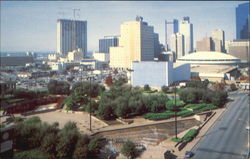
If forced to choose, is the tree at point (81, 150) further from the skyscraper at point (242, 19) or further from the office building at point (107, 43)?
the skyscraper at point (242, 19)

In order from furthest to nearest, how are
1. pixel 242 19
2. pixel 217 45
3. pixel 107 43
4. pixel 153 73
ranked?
pixel 242 19 < pixel 107 43 < pixel 217 45 < pixel 153 73

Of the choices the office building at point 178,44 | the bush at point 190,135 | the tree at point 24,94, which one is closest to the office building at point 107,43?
the office building at point 178,44

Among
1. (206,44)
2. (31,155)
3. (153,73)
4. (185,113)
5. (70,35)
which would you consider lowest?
(31,155)

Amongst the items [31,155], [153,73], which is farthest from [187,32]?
[31,155]

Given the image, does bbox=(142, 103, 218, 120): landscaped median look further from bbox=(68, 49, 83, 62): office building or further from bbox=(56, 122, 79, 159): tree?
bbox=(68, 49, 83, 62): office building

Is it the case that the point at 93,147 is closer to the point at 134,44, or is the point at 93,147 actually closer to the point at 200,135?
the point at 200,135

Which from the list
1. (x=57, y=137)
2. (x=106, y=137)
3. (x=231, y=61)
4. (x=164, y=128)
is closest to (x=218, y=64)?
(x=231, y=61)
